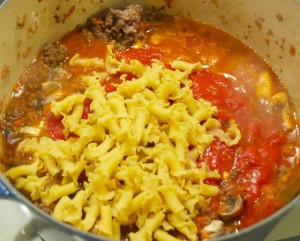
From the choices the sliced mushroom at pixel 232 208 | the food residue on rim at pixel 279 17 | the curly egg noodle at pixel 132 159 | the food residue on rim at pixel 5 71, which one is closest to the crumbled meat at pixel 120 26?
the curly egg noodle at pixel 132 159

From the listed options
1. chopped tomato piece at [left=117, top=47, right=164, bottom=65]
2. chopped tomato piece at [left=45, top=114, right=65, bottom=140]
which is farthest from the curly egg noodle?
chopped tomato piece at [left=117, top=47, right=164, bottom=65]

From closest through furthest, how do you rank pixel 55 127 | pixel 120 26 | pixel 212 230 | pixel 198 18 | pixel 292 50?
1. pixel 212 230
2. pixel 55 127
3. pixel 292 50
4. pixel 120 26
5. pixel 198 18

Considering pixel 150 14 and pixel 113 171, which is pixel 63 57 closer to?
pixel 150 14

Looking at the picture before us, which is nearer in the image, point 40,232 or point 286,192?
point 40,232

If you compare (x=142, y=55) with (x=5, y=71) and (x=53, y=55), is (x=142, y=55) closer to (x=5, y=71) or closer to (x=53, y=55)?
(x=53, y=55)

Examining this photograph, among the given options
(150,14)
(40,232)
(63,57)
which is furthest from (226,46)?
(40,232)

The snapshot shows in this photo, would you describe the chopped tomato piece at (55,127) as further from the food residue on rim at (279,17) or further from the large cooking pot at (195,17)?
the food residue on rim at (279,17)

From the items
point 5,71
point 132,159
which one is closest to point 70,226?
point 132,159
